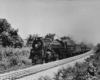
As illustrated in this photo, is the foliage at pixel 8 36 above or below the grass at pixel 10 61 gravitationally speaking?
above

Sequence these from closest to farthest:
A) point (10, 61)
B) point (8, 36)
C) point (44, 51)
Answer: point (10, 61)
point (44, 51)
point (8, 36)

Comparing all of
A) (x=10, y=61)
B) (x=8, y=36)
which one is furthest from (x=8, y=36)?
(x=10, y=61)

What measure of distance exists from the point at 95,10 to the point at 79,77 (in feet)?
30.1

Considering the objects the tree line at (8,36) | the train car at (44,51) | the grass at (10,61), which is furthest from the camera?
the tree line at (8,36)

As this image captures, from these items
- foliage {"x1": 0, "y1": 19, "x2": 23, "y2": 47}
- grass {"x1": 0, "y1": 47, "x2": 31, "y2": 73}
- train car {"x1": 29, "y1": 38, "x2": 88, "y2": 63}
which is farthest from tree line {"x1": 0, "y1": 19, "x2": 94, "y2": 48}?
grass {"x1": 0, "y1": 47, "x2": 31, "y2": 73}

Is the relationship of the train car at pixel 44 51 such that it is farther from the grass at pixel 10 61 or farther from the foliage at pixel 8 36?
the foliage at pixel 8 36

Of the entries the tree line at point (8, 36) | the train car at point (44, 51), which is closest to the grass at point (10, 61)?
the train car at point (44, 51)

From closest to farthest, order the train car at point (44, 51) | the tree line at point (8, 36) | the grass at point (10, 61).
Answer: the grass at point (10, 61)
the train car at point (44, 51)
the tree line at point (8, 36)

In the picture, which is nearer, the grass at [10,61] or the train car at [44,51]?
the grass at [10,61]

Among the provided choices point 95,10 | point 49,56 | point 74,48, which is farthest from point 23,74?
point 74,48

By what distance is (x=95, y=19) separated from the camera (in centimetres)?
1711

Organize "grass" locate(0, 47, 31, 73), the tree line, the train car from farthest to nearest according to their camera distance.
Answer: the tree line, the train car, "grass" locate(0, 47, 31, 73)

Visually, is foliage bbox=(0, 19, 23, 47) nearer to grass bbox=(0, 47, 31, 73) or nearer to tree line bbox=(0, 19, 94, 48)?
tree line bbox=(0, 19, 94, 48)

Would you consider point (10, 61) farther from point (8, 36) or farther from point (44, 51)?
point (8, 36)
